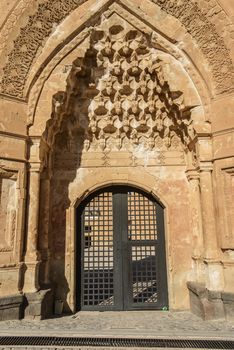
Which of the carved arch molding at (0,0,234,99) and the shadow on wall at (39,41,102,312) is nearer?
the carved arch molding at (0,0,234,99)

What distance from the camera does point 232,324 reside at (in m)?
3.81

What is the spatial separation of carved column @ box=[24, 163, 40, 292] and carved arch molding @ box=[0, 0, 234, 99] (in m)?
1.29

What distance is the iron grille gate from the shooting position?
5.14 metres

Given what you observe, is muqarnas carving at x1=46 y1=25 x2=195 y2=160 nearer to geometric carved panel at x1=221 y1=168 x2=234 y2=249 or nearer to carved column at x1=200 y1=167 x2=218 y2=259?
carved column at x1=200 y1=167 x2=218 y2=259

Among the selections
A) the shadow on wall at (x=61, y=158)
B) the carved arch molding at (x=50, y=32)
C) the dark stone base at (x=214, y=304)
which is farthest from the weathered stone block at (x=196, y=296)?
the carved arch molding at (x=50, y=32)

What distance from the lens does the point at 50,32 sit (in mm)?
4809

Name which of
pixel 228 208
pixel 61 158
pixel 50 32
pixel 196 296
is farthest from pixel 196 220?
pixel 50 32

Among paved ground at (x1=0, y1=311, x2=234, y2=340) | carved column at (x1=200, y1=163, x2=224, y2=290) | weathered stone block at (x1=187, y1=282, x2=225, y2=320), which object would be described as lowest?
paved ground at (x1=0, y1=311, x2=234, y2=340)

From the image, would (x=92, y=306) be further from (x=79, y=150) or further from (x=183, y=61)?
(x=183, y=61)

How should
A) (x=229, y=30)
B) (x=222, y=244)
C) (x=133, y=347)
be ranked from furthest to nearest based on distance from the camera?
(x=229, y=30), (x=222, y=244), (x=133, y=347)

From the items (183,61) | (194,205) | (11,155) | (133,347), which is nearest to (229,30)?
(183,61)

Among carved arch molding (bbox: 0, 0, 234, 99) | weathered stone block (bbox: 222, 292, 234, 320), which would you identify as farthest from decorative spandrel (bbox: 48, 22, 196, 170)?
weathered stone block (bbox: 222, 292, 234, 320)

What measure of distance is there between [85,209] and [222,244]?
251 centimetres

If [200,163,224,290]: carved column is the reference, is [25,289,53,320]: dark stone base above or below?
below
